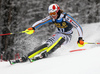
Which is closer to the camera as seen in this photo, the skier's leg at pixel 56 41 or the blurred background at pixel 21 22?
the skier's leg at pixel 56 41

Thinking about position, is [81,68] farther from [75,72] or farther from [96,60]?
[96,60]

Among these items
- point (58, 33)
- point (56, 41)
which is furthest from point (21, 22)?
point (56, 41)

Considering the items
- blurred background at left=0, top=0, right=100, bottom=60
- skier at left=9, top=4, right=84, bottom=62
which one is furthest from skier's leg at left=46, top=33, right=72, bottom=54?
blurred background at left=0, top=0, right=100, bottom=60

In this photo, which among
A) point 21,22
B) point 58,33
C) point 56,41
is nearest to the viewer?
point 56,41

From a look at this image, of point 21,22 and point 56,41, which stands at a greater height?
point 21,22

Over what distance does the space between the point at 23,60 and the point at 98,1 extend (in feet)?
45.5

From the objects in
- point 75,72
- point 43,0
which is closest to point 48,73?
point 75,72

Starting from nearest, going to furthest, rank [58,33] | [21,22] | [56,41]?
[56,41] < [58,33] < [21,22]

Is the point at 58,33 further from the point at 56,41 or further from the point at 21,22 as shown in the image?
the point at 21,22

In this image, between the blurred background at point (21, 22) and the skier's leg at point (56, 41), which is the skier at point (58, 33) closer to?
the skier's leg at point (56, 41)

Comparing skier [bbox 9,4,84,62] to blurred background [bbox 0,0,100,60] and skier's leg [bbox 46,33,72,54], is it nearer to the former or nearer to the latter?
skier's leg [bbox 46,33,72,54]

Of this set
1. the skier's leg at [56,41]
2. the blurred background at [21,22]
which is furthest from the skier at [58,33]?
the blurred background at [21,22]

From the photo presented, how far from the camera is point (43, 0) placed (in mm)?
13625

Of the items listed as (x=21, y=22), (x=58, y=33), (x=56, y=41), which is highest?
(x=21, y=22)
